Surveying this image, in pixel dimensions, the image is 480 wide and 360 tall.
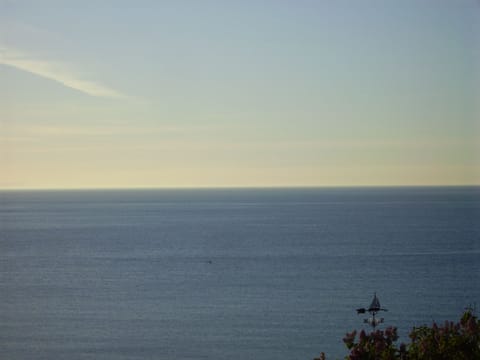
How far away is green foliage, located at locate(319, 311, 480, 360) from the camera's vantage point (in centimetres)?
407

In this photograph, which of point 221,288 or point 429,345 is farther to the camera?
point 221,288

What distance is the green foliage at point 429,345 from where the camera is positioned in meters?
4.07

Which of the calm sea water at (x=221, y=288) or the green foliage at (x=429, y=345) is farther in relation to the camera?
the calm sea water at (x=221, y=288)

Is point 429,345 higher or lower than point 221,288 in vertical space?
higher

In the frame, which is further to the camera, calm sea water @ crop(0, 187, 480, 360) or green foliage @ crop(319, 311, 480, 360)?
calm sea water @ crop(0, 187, 480, 360)

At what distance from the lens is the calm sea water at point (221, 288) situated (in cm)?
2262

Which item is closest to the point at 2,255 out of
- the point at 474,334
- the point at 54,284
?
the point at 54,284

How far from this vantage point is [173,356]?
69.5 ft

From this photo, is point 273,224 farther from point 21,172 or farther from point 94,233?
point 21,172

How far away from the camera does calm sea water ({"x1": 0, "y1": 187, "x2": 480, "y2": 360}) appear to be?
22625 millimetres

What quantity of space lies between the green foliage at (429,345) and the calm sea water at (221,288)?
16.6 metres

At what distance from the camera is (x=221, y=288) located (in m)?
30.9

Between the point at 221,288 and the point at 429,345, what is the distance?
88.8 ft

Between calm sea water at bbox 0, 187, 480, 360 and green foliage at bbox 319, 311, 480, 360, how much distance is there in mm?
16616
